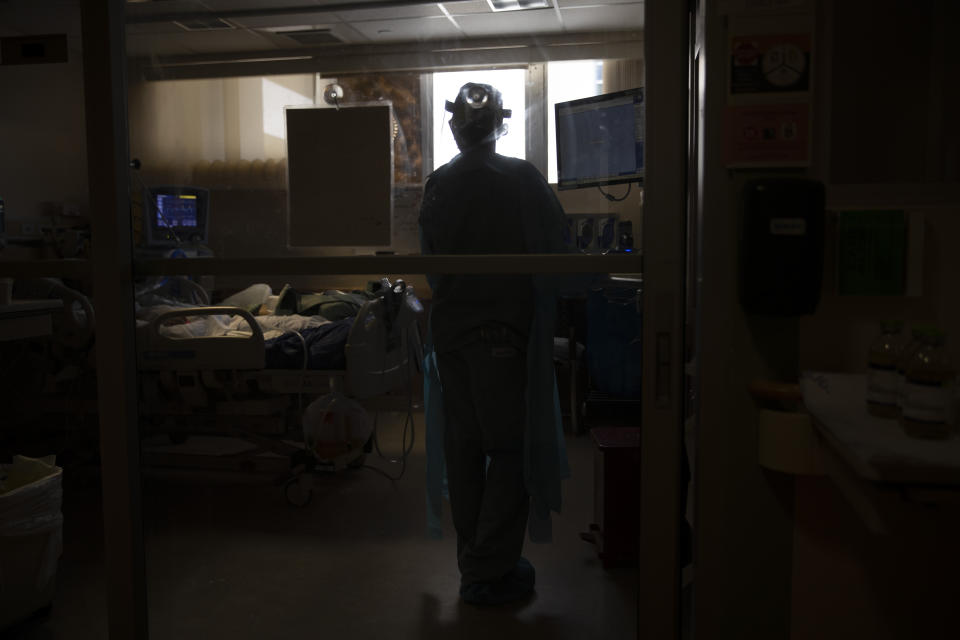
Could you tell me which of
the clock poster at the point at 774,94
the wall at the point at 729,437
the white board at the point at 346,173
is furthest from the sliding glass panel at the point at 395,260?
the clock poster at the point at 774,94

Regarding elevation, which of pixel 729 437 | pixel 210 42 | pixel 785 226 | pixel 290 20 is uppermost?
pixel 290 20

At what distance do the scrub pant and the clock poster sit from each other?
104 centimetres

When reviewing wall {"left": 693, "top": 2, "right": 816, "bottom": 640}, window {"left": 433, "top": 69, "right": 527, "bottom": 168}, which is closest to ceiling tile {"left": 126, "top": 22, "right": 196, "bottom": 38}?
window {"left": 433, "top": 69, "right": 527, "bottom": 168}

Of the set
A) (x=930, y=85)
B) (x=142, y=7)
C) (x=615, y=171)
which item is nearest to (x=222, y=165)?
(x=142, y=7)

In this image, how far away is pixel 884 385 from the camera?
1070mm

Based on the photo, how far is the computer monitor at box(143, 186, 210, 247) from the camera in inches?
69.4

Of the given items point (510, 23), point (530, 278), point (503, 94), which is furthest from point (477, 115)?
point (530, 278)

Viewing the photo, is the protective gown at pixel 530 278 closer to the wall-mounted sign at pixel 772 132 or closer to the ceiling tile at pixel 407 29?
the ceiling tile at pixel 407 29

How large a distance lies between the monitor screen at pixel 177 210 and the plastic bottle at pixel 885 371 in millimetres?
1690

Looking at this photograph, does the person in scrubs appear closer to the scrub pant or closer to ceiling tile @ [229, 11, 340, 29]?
the scrub pant

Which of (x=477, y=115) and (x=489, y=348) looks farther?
(x=489, y=348)

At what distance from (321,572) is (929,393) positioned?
6.65 ft

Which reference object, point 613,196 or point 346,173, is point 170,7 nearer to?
point 346,173

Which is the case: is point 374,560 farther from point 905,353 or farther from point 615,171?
point 905,353
